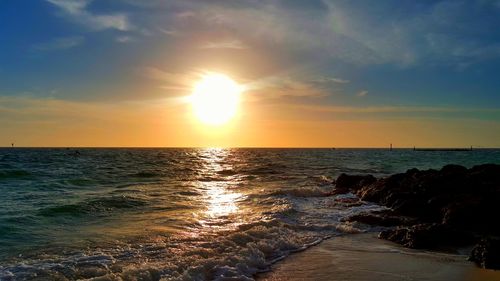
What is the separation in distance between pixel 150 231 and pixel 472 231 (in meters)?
9.29

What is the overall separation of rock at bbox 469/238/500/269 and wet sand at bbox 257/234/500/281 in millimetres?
184

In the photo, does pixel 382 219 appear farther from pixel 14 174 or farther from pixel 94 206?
pixel 14 174

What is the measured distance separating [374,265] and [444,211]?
6123 mm

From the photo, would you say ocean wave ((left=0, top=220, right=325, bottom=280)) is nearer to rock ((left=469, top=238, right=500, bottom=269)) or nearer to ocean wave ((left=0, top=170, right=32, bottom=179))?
rock ((left=469, top=238, right=500, bottom=269))

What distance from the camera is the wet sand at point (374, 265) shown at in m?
8.57

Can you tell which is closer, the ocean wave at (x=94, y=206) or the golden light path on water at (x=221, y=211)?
the golden light path on water at (x=221, y=211)

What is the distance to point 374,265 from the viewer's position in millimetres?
9398

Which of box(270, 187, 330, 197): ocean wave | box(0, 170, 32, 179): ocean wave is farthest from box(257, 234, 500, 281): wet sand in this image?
box(0, 170, 32, 179): ocean wave

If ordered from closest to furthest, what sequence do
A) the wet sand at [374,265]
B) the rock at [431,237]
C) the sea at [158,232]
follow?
the wet sand at [374,265], the sea at [158,232], the rock at [431,237]

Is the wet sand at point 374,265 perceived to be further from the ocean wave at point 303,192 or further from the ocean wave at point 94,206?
the ocean wave at point 303,192

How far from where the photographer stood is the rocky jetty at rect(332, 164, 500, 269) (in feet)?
36.6

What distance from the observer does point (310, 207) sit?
19.7 meters

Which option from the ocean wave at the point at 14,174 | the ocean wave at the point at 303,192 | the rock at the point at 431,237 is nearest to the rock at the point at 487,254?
the rock at the point at 431,237

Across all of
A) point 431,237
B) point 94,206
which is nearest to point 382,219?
point 431,237
